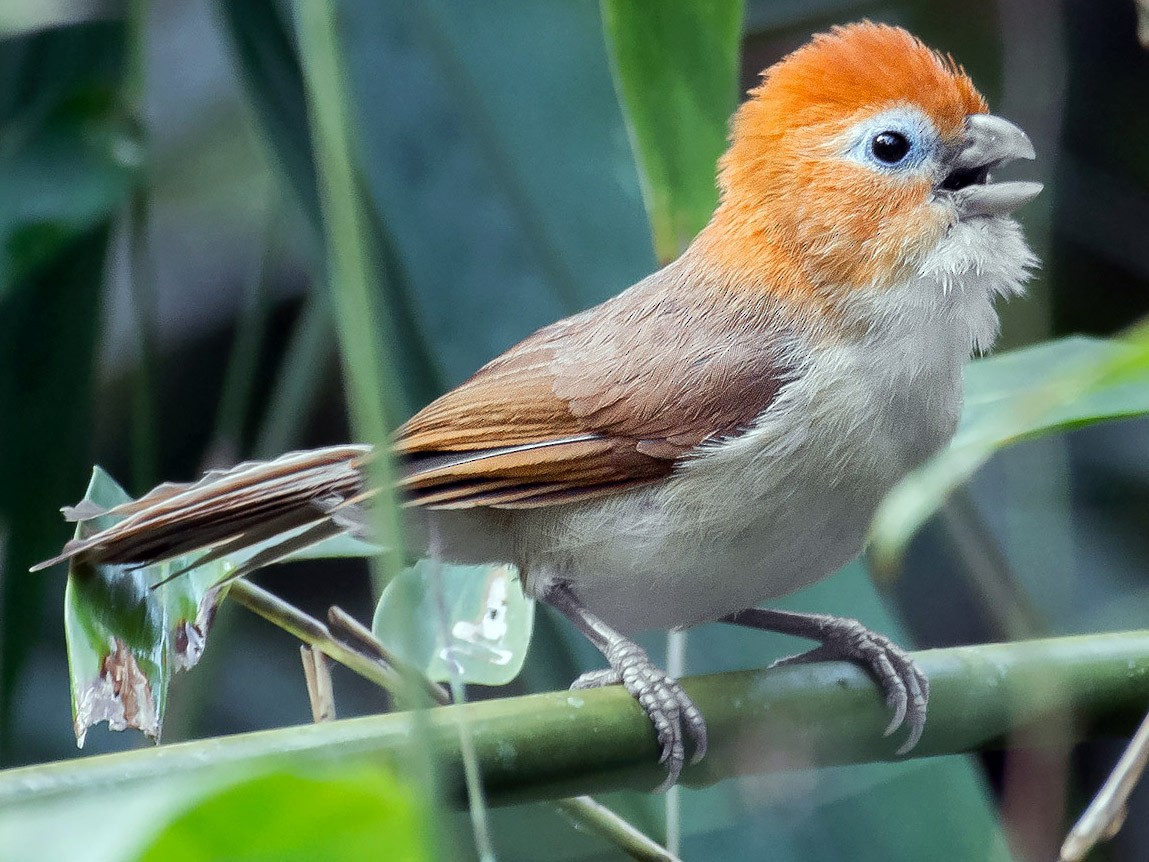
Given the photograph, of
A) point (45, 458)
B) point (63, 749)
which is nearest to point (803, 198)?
point (45, 458)

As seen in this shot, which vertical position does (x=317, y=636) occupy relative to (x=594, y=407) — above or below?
below

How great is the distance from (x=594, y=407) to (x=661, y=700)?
20.1 inches

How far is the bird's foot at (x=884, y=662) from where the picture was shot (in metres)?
1.50

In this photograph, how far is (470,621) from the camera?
1.97 metres

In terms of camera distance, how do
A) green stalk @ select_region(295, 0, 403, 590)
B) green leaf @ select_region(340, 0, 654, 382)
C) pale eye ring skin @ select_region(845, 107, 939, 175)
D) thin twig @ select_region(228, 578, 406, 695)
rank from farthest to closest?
green leaf @ select_region(340, 0, 654, 382)
pale eye ring skin @ select_region(845, 107, 939, 175)
thin twig @ select_region(228, 578, 406, 695)
green stalk @ select_region(295, 0, 403, 590)

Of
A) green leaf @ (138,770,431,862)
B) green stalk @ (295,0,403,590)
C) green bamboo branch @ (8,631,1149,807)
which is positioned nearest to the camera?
green leaf @ (138,770,431,862)

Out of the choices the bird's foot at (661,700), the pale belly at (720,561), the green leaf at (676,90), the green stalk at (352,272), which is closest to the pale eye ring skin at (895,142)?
the green leaf at (676,90)

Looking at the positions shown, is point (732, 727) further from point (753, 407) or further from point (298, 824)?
point (298, 824)

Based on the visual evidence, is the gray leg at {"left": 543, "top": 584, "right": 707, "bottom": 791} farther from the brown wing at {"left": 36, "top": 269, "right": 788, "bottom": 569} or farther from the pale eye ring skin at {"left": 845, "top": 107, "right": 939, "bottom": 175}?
the pale eye ring skin at {"left": 845, "top": 107, "right": 939, "bottom": 175}

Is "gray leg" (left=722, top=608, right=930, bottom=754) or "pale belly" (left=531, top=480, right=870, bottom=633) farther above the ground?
"pale belly" (left=531, top=480, right=870, bottom=633)

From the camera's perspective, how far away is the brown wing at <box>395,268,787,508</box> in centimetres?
188

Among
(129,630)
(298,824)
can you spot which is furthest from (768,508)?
(298,824)

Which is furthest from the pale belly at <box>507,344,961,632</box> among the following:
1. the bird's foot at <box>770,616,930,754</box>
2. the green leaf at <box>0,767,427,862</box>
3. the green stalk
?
the green leaf at <box>0,767,427,862</box>

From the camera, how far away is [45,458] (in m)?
2.42
